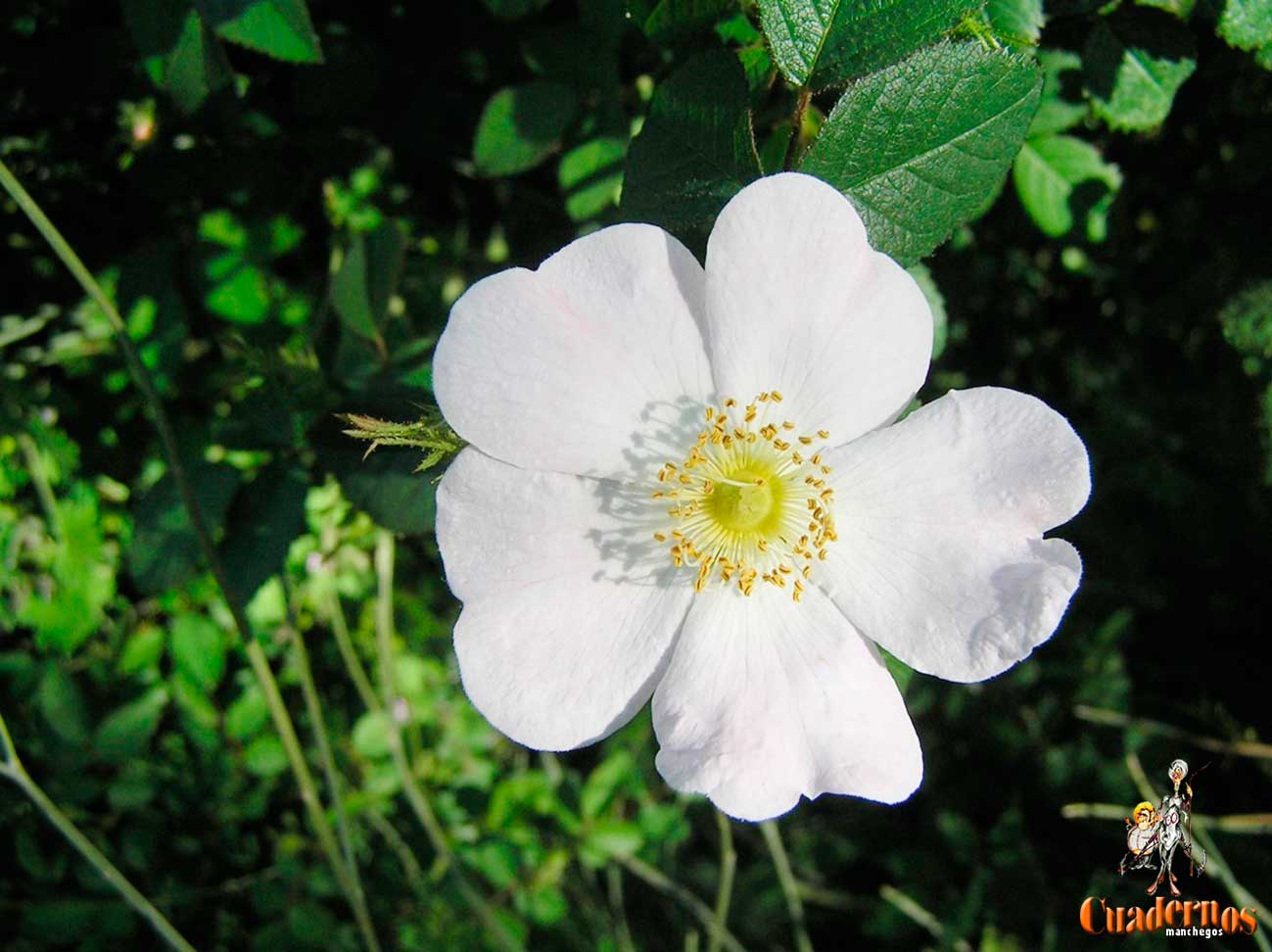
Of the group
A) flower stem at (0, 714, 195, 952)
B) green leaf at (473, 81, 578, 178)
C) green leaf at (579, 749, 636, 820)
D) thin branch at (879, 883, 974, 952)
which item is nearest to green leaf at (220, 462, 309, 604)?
flower stem at (0, 714, 195, 952)

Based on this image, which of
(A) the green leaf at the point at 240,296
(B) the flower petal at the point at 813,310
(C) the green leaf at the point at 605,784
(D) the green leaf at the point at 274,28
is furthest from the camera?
(C) the green leaf at the point at 605,784

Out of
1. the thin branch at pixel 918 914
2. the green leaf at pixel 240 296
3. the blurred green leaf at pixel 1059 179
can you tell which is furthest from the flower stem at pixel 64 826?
the blurred green leaf at pixel 1059 179

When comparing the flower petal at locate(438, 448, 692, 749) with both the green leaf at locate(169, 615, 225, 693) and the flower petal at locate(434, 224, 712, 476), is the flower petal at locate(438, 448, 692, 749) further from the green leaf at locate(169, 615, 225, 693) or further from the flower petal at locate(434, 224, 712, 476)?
the green leaf at locate(169, 615, 225, 693)

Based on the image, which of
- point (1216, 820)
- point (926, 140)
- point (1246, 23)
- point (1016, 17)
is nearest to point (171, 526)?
point (926, 140)

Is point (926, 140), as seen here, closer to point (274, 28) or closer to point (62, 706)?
point (274, 28)

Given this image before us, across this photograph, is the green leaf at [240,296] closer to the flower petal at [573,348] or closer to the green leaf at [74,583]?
the green leaf at [74,583]

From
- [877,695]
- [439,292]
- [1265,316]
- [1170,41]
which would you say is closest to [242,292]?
[439,292]
